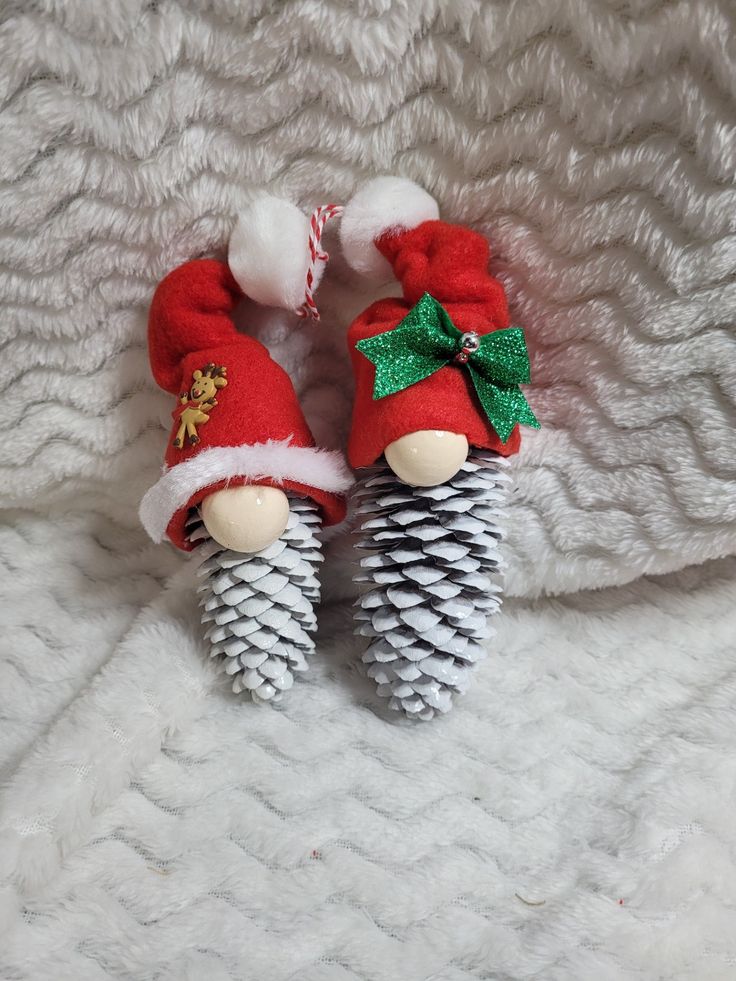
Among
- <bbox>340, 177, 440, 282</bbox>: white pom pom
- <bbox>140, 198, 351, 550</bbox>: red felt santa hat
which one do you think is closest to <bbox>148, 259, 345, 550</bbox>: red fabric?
<bbox>140, 198, 351, 550</bbox>: red felt santa hat

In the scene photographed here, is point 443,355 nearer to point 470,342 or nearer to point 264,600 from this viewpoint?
point 470,342

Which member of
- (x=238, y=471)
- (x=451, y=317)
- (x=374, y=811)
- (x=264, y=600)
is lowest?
(x=374, y=811)

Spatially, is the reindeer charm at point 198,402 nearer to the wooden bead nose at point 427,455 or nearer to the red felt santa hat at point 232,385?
the red felt santa hat at point 232,385

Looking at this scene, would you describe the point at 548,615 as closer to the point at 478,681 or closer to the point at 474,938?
the point at 478,681

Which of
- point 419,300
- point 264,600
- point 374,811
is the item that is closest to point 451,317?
point 419,300

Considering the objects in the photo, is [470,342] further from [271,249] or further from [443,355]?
[271,249]

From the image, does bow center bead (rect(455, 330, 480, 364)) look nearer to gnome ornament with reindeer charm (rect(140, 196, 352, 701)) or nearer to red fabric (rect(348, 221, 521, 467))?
red fabric (rect(348, 221, 521, 467))

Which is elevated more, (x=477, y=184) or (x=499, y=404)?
(x=477, y=184)

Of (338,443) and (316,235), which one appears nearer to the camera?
(316,235)
